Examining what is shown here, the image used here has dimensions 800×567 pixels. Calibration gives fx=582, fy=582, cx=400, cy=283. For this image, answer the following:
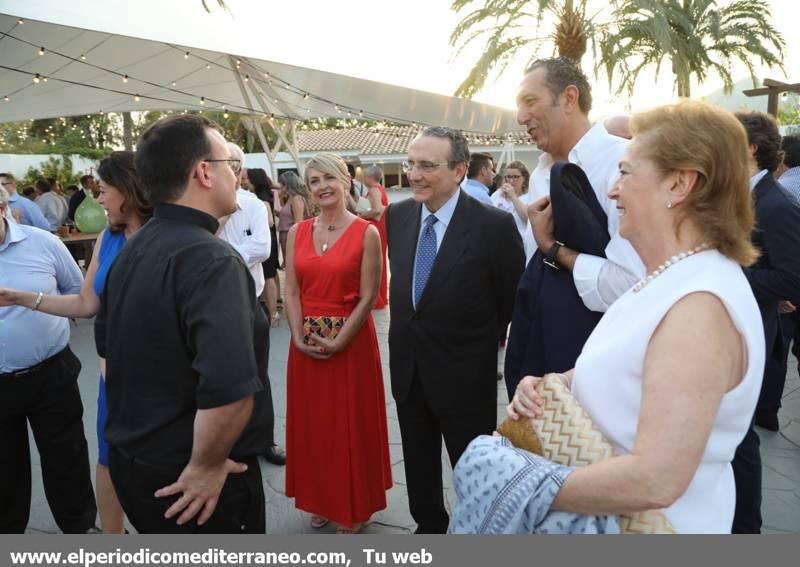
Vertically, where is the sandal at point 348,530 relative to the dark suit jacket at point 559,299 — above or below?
below

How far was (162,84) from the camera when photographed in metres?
13.1

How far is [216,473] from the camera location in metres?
1.68

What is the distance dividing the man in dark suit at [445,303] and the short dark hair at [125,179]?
1179 mm

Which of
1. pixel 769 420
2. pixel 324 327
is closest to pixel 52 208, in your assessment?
pixel 324 327

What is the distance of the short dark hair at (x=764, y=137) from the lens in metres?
2.94

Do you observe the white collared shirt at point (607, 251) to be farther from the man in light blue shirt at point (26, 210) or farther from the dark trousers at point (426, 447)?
the man in light blue shirt at point (26, 210)

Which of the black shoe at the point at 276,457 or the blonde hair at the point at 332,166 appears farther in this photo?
the black shoe at the point at 276,457

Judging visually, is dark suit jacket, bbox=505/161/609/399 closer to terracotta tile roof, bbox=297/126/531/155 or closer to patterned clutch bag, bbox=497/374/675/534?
patterned clutch bag, bbox=497/374/675/534

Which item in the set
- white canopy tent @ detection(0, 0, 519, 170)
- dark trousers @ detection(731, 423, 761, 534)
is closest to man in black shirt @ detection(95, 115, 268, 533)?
dark trousers @ detection(731, 423, 761, 534)

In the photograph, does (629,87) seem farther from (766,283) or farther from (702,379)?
(702,379)

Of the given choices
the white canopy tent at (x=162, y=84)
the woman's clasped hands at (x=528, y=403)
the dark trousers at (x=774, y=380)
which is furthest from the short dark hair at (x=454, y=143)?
the white canopy tent at (x=162, y=84)

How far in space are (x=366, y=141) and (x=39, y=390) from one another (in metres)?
34.5

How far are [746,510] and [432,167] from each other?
210 cm

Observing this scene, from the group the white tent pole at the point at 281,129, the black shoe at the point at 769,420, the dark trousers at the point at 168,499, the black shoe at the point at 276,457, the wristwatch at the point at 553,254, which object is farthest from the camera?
the white tent pole at the point at 281,129
